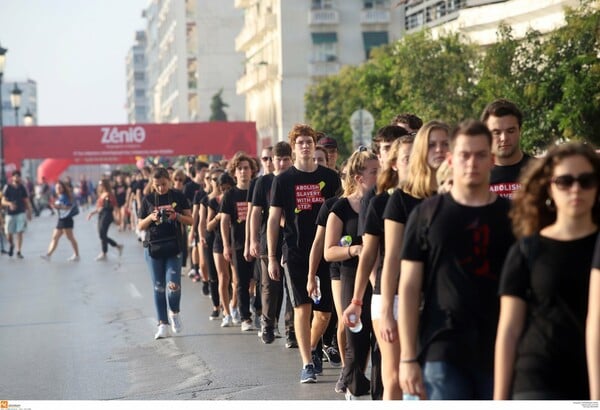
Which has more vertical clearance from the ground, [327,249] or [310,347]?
[327,249]

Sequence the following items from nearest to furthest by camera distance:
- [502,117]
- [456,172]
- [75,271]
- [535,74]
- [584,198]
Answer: [584,198]
[456,172]
[502,117]
[75,271]
[535,74]

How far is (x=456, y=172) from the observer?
5777mm

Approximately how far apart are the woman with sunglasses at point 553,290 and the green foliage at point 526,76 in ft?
64.4

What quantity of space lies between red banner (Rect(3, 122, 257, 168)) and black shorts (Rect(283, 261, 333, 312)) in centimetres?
4654

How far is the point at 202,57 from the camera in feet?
367

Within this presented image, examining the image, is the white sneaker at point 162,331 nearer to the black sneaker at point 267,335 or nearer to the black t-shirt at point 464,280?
the black sneaker at point 267,335

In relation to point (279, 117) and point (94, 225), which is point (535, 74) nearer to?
point (94, 225)

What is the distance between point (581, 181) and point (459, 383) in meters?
1.05

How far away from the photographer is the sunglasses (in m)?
5.10

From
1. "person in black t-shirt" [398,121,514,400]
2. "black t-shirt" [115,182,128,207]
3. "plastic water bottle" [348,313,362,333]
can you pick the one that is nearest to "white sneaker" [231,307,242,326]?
"plastic water bottle" [348,313,362,333]

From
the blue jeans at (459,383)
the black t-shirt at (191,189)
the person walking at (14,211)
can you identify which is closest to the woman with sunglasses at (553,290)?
the blue jeans at (459,383)

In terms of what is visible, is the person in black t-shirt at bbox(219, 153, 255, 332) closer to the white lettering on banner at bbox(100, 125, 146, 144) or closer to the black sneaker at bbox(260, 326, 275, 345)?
the black sneaker at bbox(260, 326, 275, 345)

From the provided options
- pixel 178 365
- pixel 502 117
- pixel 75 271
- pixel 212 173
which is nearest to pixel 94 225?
pixel 75 271
